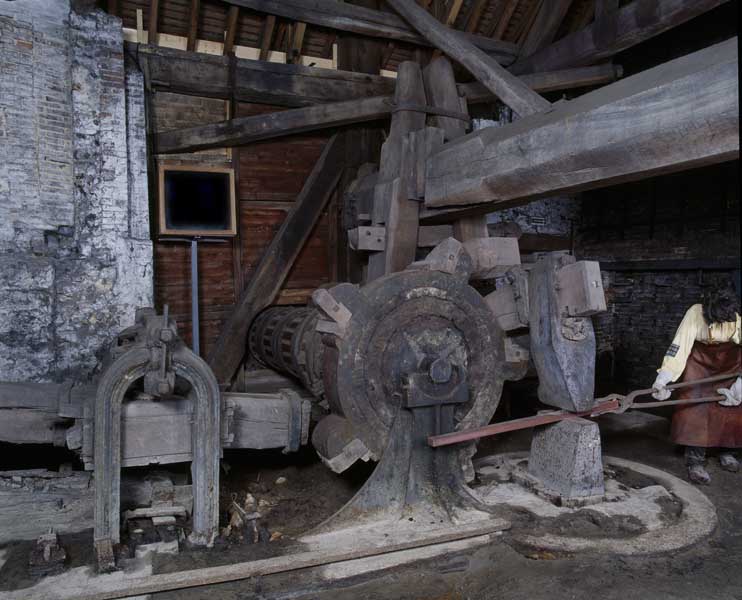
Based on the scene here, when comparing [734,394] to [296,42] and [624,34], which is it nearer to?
[624,34]

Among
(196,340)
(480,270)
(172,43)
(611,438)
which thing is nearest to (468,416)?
(480,270)

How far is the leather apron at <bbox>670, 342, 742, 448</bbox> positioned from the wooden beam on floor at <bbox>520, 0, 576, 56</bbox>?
401 cm

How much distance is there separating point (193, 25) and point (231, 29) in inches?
15.9

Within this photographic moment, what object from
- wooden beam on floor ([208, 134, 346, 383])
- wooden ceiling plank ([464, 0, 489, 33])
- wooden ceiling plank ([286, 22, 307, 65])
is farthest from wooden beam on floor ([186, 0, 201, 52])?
wooden ceiling plank ([464, 0, 489, 33])

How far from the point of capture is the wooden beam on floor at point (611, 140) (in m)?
Result: 3.09

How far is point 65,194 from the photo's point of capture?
5.37 metres

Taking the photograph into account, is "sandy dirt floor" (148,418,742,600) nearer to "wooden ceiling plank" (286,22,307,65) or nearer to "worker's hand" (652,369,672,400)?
"worker's hand" (652,369,672,400)

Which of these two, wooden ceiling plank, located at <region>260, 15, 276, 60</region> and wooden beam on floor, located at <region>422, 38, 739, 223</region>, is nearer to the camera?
wooden beam on floor, located at <region>422, 38, 739, 223</region>

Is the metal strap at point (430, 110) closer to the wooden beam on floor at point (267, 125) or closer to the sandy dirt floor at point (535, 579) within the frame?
the wooden beam on floor at point (267, 125)

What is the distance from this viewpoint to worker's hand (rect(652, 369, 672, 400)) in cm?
491

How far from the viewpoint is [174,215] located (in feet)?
20.7

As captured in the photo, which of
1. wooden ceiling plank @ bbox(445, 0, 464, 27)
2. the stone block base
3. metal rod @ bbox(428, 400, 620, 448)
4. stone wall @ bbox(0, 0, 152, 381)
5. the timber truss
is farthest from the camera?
wooden ceiling plank @ bbox(445, 0, 464, 27)

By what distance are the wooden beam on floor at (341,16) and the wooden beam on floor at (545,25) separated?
52.2 inches

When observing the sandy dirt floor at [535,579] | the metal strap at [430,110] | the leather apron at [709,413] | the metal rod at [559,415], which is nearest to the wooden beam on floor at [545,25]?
the metal strap at [430,110]
